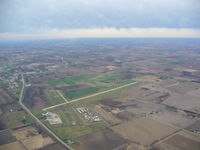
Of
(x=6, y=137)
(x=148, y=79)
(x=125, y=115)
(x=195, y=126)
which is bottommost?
(x=195, y=126)

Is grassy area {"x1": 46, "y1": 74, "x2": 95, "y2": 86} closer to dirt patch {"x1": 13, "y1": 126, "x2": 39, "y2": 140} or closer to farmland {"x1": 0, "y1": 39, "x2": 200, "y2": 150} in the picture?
farmland {"x1": 0, "y1": 39, "x2": 200, "y2": 150}

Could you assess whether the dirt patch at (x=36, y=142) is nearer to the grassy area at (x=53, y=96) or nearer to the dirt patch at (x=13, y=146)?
the dirt patch at (x=13, y=146)

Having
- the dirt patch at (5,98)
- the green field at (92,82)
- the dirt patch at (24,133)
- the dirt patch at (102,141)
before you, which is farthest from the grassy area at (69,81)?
the dirt patch at (102,141)

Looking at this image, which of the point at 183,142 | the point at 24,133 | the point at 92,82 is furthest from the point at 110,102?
the point at 183,142

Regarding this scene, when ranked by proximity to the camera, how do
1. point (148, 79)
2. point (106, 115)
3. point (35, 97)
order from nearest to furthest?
point (106, 115) < point (35, 97) < point (148, 79)

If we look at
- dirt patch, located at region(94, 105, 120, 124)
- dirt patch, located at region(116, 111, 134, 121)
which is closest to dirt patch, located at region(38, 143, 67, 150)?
dirt patch, located at region(94, 105, 120, 124)

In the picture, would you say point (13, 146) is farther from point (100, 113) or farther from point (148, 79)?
point (148, 79)
